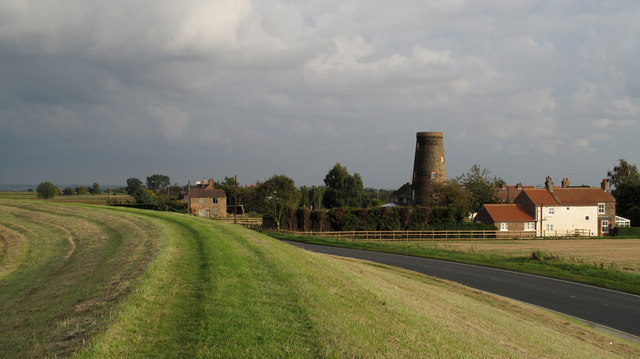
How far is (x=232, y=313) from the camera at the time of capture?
29.9 ft

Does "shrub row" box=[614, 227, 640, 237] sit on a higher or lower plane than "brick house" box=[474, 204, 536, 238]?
lower

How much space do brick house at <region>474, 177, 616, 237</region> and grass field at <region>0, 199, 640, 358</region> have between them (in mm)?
51604

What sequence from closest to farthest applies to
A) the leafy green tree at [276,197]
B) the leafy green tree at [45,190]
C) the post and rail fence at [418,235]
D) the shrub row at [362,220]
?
1. the post and rail fence at [418,235]
2. the shrub row at [362,220]
3. the leafy green tree at [276,197]
4. the leafy green tree at [45,190]

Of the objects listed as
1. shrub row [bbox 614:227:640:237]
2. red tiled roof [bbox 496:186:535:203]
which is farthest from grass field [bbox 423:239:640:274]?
red tiled roof [bbox 496:186:535:203]

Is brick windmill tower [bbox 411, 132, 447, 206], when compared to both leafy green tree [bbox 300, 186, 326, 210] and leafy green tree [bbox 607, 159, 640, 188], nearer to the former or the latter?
leafy green tree [bbox 300, 186, 326, 210]

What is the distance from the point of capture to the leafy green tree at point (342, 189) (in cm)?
11100

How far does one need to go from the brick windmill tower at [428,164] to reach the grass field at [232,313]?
51348 millimetres

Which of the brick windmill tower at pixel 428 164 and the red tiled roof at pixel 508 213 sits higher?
the brick windmill tower at pixel 428 164

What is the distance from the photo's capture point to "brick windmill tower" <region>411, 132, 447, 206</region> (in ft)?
231

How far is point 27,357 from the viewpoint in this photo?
276 inches

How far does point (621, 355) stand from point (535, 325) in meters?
2.54

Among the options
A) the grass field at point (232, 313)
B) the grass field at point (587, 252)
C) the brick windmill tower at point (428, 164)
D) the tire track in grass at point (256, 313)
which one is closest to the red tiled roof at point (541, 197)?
the brick windmill tower at point (428, 164)

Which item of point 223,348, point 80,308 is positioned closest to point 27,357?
point 80,308

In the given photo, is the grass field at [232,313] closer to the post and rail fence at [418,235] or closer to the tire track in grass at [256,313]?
the tire track in grass at [256,313]
